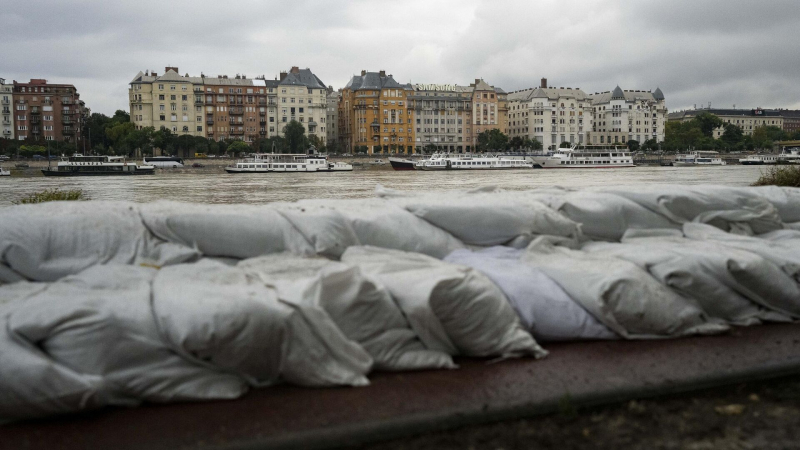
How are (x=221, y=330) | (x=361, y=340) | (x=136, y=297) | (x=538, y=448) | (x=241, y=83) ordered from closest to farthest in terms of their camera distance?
(x=538, y=448) < (x=221, y=330) < (x=136, y=297) < (x=361, y=340) < (x=241, y=83)

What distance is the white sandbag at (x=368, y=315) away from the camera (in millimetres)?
2482

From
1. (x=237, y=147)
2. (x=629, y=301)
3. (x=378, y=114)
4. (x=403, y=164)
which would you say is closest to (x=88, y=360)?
(x=629, y=301)

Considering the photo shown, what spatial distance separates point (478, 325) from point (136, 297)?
51.9 inches

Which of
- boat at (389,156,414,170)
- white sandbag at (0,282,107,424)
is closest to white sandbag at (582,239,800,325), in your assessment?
white sandbag at (0,282,107,424)

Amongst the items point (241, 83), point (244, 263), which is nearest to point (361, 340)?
point (244, 263)

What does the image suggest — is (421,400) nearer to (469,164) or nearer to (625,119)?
(469,164)

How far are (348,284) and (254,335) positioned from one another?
45cm

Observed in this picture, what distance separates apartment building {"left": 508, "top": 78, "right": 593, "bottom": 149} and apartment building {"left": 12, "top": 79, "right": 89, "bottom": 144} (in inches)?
2368

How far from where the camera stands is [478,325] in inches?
104

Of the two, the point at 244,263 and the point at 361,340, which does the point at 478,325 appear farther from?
the point at 244,263

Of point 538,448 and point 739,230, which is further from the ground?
point 739,230

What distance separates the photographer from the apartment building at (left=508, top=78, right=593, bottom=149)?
302 ft

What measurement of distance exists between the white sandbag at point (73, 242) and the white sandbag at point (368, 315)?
2.55 ft

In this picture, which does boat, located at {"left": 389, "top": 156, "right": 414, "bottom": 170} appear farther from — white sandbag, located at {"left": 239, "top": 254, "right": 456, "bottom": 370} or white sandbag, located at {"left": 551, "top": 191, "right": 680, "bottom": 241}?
white sandbag, located at {"left": 239, "top": 254, "right": 456, "bottom": 370}
